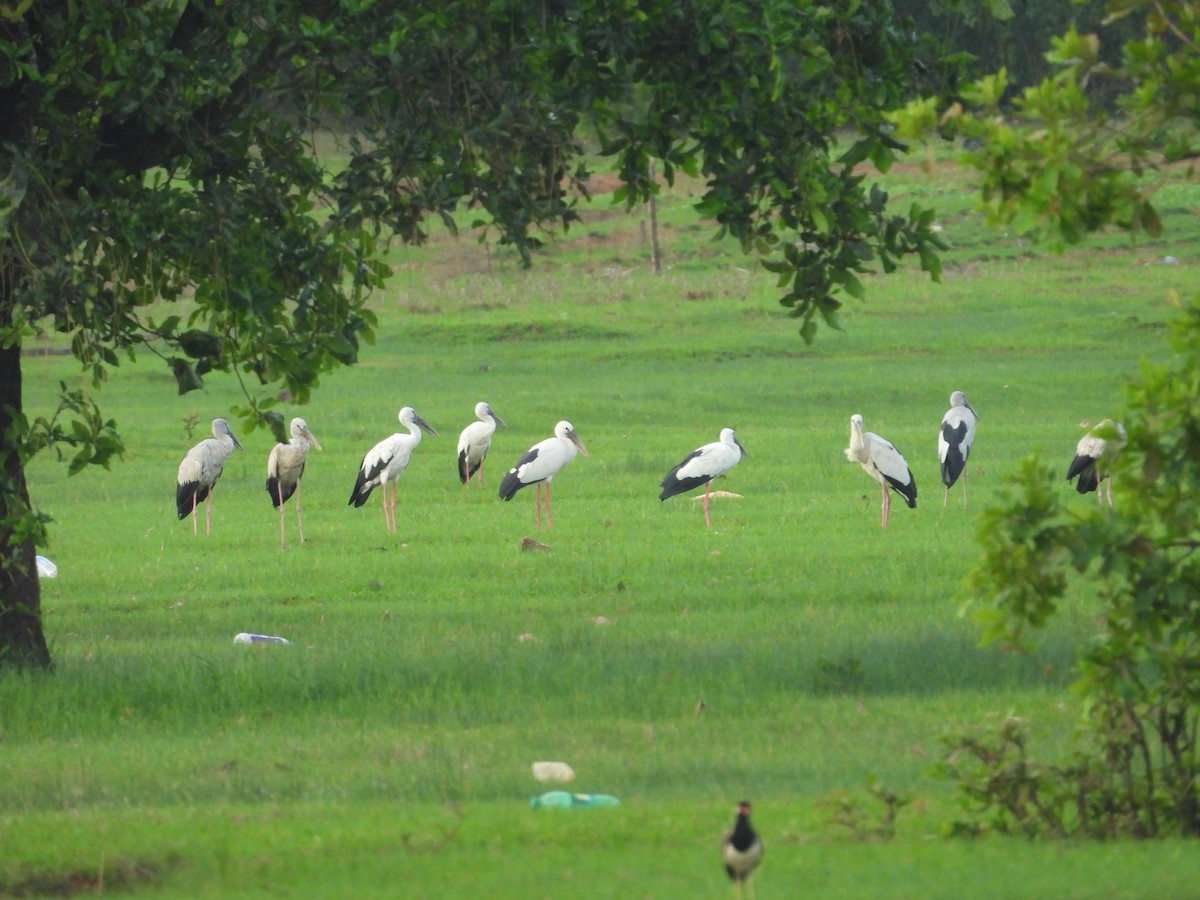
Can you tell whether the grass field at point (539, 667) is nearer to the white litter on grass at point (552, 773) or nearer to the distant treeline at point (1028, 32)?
the white litter on grass at point (552, 773)

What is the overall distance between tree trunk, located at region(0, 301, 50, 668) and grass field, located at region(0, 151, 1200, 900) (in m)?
0.45

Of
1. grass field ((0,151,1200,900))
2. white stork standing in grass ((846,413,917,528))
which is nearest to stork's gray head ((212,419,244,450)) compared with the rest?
grass field ((0,151,1200,900))

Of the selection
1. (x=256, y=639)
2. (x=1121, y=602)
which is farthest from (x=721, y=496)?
(x=1121, y=602)

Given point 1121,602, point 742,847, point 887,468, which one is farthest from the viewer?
point 887,468

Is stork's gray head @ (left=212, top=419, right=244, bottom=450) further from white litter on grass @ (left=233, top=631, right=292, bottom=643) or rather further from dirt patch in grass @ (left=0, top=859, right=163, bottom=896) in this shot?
dirt patch in grass @ (left=0, top=859, right=163, bottom=896)

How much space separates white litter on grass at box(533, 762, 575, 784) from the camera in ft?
27.1

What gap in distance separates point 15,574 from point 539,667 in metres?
3.23

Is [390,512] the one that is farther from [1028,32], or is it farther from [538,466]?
[1028,32]

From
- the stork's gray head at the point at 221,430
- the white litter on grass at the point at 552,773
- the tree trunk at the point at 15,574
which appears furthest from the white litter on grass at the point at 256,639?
the stork's gray head at the point at 221,430

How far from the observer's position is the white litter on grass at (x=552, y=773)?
8.25 meters

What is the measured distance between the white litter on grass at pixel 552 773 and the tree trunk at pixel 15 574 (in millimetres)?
3559

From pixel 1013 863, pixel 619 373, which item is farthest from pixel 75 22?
pixel 619 373

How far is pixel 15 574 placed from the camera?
1077cm

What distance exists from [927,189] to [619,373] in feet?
84.9
